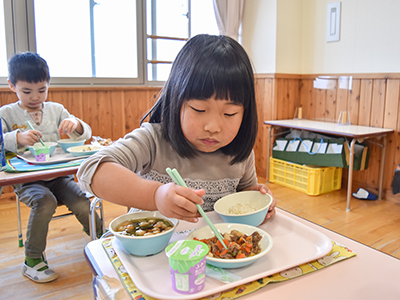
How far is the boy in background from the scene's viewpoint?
176 cm

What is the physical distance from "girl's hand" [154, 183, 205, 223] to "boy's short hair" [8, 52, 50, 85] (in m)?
1.62

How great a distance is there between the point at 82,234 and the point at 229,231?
1.84 meters

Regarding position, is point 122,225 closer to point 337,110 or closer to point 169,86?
point 169,86

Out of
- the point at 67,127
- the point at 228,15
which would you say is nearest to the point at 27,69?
the point at 67,127

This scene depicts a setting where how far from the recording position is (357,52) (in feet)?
10.5

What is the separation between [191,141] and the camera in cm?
92

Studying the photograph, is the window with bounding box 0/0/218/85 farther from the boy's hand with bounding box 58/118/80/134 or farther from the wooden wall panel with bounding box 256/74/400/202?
the boy's hand with bounding box 58/118/80/134

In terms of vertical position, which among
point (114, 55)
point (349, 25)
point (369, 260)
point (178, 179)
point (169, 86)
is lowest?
point (369, 260)

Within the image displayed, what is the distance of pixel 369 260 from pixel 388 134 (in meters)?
2.70

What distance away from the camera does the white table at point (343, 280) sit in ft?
1.89

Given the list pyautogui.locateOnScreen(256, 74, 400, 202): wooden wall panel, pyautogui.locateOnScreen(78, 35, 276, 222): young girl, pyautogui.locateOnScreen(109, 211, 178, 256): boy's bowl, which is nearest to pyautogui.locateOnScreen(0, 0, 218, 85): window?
pyautogui.locateOnScreen(256, 74, 400, 202): wooden wall panel

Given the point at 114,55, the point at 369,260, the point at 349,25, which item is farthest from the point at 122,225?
the point at 349,25

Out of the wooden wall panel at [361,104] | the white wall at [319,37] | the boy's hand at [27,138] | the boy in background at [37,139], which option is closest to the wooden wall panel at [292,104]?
the wooden wall panel at [361,104]

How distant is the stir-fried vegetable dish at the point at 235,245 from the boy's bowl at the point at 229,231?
0.01m
